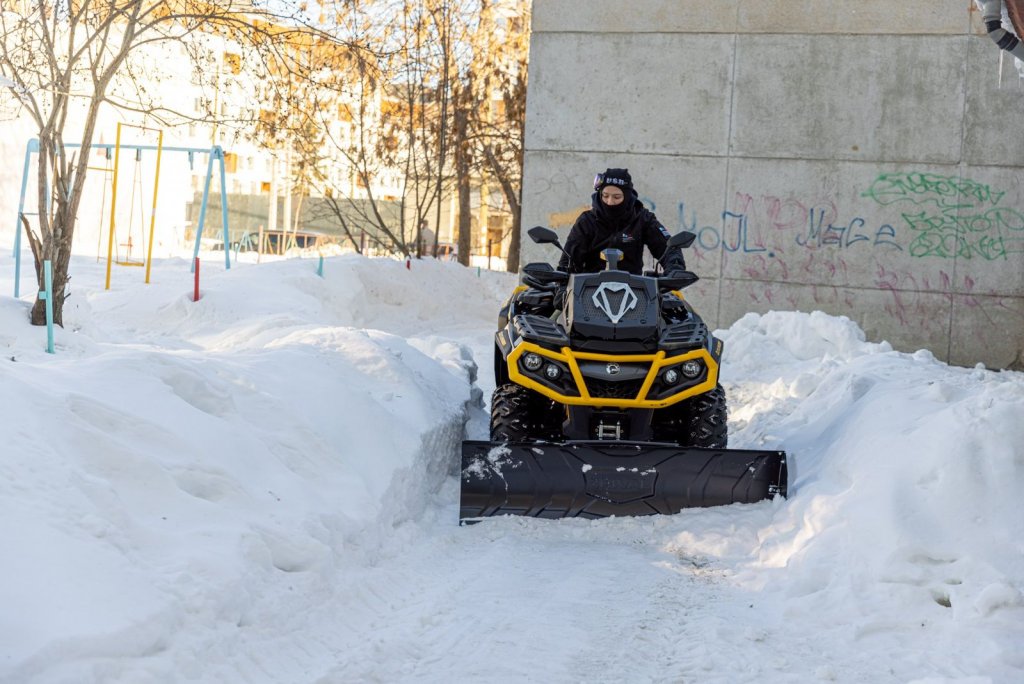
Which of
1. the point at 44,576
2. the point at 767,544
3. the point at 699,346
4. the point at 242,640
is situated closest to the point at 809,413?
the point at 699,346

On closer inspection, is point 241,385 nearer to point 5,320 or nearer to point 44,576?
point 44,576

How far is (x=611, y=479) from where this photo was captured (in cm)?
667

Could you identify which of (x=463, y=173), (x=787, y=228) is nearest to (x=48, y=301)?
(x=787, y=228)

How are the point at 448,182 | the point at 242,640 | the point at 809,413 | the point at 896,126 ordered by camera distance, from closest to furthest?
1. the point at 242,640
2. the point at 809,413
3. the point at 896,126
4. the point at 448,182

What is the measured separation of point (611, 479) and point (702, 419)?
0.88 metres

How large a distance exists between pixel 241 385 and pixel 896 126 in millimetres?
10419

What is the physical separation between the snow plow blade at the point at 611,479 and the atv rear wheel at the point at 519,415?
0.52 m

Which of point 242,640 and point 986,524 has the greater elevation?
point 986,524

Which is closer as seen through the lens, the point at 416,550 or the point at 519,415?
the point at 416,550

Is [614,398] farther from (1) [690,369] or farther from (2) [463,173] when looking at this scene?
(2) [463,173]

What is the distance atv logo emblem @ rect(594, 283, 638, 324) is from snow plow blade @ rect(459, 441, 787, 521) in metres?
0.77

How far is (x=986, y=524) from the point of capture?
5262 mm

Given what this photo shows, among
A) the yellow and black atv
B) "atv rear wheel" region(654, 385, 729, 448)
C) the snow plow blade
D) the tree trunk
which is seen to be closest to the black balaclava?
the yellow and black atv

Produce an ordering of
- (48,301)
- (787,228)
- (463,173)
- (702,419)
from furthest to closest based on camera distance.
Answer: (463,173) < (787,228) < (48,301) < (702,419)
